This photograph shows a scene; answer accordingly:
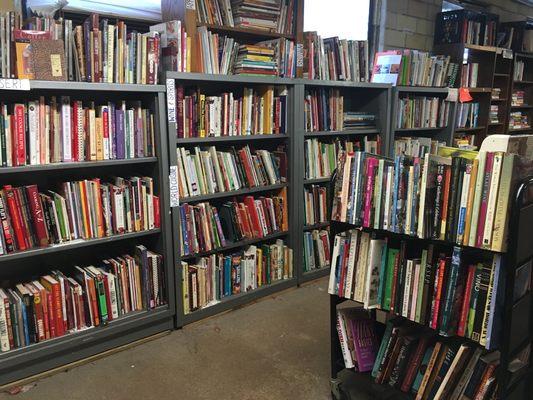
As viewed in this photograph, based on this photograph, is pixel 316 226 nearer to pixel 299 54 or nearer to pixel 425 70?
pixel 299 54

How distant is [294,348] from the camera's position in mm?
2385

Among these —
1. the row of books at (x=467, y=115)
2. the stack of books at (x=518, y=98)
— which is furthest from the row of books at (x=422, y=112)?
the stack of books at (x=518, y=98)

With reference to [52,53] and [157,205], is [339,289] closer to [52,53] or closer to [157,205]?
[157,205]

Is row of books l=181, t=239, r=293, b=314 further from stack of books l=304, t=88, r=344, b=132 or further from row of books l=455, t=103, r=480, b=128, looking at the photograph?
row of books l=455, t=103, r=480, b=128

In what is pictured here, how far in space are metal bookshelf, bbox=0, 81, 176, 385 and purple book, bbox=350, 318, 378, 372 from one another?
112 cm

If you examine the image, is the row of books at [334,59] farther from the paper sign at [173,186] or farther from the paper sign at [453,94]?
the paper sign at [173,186]

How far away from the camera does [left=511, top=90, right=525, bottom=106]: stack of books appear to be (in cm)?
528

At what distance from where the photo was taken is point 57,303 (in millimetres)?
2162

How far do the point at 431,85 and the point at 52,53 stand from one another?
10.6 feet

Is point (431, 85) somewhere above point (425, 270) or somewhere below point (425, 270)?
above

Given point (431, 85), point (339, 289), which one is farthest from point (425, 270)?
point (431, 85)

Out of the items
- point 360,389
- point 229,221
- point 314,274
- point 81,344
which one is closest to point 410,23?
point 314,274

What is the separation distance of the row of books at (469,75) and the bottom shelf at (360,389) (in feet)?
11.4

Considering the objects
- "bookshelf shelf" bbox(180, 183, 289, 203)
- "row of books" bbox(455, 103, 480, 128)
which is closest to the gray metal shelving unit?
"row of books" bbox(455, 103, 480, 128)
